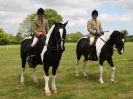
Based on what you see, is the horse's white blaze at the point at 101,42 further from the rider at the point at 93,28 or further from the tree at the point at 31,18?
the tree at the point at 31,18

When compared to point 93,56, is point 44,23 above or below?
above

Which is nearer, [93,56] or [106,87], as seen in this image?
[106,87]

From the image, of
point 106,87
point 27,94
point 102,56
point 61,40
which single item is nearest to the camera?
point 61,40

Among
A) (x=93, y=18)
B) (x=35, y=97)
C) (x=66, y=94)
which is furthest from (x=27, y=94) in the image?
(x=93, y=18)

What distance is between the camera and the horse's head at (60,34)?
37.6ft

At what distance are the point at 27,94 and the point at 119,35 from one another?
4527 millimetres

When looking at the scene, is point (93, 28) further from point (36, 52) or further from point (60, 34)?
point (60, 34)

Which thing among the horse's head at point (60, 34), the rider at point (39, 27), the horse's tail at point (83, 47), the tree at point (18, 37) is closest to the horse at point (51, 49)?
the horse's head at point (60, 34)

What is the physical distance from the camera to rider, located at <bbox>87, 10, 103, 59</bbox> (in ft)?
50.9

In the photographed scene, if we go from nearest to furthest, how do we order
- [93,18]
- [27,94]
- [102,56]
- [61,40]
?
[61,40] → [27,94] → [102,56] → [93,18]

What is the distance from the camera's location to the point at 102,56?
14.7m

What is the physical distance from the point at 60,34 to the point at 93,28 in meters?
4.45

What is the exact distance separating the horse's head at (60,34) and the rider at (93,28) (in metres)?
3.94

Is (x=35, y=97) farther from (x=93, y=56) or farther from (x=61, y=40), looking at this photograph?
(x=93, y=56)
